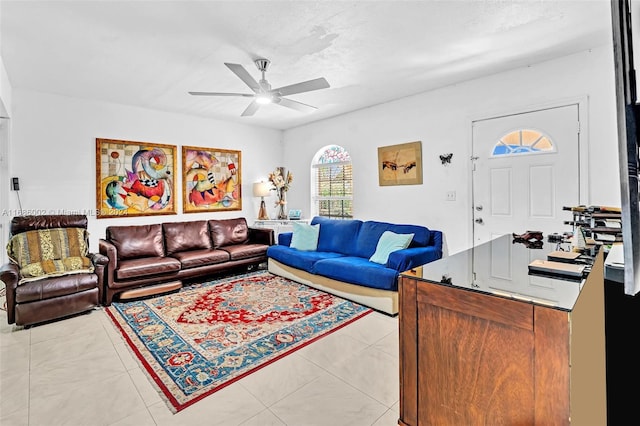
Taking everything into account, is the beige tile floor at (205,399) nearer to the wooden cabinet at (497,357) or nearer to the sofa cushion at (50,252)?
the wooden cabinet at (497,357)

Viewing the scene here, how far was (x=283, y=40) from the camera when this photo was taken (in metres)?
2.77

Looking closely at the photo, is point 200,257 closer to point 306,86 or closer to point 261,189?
point 261,189

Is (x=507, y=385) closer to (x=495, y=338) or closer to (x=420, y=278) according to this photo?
(x=495, y=338)

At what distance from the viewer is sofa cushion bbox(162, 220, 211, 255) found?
4.72m

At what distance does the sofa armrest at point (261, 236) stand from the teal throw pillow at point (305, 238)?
53 centimetres

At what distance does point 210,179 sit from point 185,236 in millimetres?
1120

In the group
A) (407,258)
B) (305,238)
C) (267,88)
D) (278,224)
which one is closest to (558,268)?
(407,258)

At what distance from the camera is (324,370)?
2.28 m

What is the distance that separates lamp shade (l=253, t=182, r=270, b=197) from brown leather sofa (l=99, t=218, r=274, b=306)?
22.2 inches

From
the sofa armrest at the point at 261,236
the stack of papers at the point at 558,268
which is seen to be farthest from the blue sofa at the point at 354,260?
the stack of papers at the point at 558,268

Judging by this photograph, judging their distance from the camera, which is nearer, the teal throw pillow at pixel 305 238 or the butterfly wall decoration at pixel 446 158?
the butterfly wall decoration at pixel 446 158

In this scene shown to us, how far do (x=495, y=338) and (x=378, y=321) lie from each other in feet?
6.58

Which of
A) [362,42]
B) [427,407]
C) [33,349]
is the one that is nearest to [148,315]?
[33,349]

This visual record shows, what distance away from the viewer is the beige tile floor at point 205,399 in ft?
5.94
